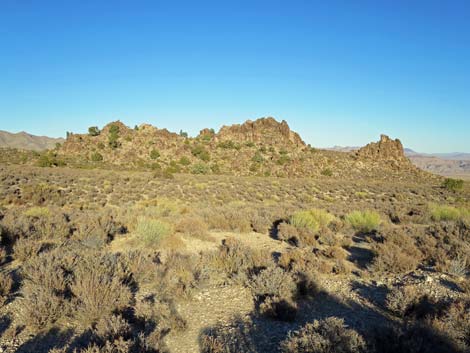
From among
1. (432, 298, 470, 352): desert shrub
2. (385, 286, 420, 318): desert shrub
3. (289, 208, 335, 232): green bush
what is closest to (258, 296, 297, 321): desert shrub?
(385, 286, 420, 318): desert shrub

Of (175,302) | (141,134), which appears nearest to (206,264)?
(175,302)

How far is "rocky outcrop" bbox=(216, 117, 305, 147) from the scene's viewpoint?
57656 mm

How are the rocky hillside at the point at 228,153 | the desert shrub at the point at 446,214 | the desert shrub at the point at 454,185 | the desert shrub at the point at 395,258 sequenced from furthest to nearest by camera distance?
the rocky hillside at the point at 228,153 < the desert shrub at the point at 454,185 < the desert shrub at the point at 446,214 < the desert shrub at the point at 395,258

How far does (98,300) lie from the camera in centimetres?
448

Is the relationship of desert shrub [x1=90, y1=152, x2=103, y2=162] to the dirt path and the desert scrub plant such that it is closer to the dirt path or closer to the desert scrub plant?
the desert scrub plant

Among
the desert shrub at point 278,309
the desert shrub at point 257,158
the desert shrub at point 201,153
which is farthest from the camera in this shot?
the desert shrub at point 201,153

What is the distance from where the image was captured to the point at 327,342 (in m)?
3.50

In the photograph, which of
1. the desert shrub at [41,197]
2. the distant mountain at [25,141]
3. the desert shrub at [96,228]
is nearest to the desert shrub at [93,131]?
the desert shrub at [41,197]

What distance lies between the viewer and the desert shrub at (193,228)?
10.0m

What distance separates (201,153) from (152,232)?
42.9 metres

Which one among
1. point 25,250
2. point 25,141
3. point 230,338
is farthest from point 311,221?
point 25,141

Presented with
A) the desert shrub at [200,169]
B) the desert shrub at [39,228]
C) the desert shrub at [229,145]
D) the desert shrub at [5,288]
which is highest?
the desert shrub at [229,145]

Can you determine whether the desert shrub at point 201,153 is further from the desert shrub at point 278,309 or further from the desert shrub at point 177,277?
the desert shrub at point 278,309

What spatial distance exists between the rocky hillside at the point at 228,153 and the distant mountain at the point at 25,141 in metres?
122
